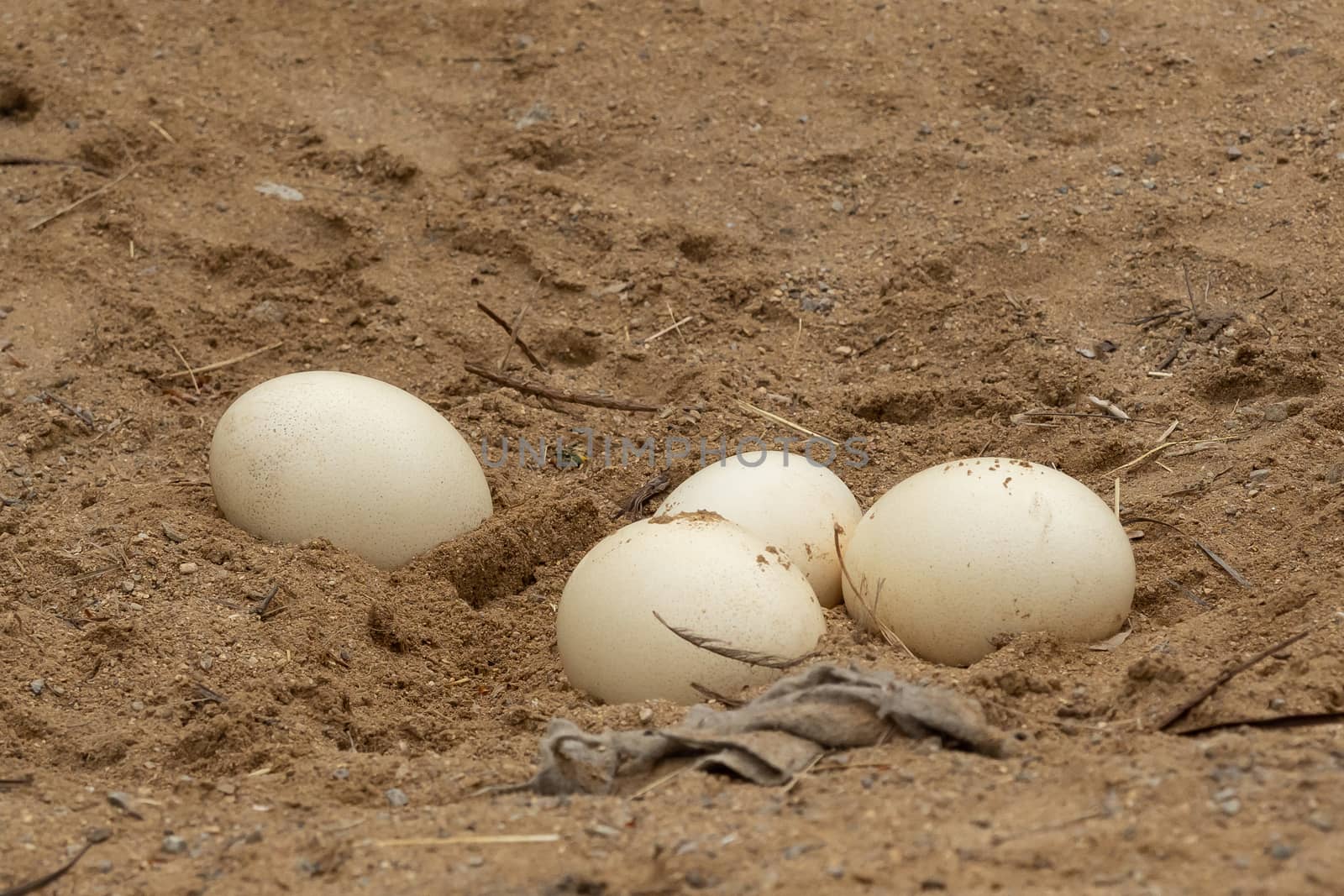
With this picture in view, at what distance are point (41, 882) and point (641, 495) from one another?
2.22 m

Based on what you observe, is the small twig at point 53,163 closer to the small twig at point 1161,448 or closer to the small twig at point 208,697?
the small twig at point 208,697

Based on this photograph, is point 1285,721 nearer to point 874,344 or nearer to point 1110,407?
point 1110,407

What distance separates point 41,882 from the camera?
8.77ft

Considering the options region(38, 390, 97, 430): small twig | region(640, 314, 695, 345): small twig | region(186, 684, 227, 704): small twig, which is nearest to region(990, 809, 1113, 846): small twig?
region(186, 684, 227, 704): small twig

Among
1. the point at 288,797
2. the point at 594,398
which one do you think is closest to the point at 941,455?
the point at 594,398

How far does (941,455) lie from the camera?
4629mm

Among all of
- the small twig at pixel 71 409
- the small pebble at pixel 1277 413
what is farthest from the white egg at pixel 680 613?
the small twig at pixel 71 409

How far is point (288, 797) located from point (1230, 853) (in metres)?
1.78

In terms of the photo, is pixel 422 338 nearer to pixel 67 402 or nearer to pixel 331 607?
pixel 67 402

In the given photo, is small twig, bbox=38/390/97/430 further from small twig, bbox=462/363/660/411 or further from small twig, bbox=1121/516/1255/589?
small twig, bbox=1121/516/1255/589

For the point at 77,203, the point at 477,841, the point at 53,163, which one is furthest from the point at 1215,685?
the point at 53,163

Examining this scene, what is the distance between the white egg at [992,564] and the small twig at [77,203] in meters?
3.71

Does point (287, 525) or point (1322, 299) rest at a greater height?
point (1322, 299)

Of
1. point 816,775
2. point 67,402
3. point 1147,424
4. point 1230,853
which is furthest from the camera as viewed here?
point 67,402
